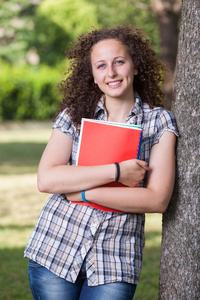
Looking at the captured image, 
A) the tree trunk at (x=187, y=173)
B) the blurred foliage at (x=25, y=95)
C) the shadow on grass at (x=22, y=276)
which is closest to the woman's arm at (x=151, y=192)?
the tree trunk at (x=187, y=173)

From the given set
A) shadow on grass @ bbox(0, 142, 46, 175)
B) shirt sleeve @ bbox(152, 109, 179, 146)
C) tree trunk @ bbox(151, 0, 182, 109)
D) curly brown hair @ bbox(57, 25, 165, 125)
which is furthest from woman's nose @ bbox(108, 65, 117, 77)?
tree trunk @ bbox(151, 0, 182, 109)

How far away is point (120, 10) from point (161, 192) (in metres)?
24.5

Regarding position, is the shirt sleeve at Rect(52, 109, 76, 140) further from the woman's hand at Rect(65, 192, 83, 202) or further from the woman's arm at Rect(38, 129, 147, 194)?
the woman's hand at Rect(65, 192, 83, 202)

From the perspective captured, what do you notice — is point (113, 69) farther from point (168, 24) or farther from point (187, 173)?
point (168, 24)

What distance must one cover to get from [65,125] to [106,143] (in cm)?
24

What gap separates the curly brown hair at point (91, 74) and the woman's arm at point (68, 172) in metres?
0.18

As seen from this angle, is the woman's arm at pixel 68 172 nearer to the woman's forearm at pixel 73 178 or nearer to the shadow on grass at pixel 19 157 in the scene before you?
the woman's forearm at pixel 73 178

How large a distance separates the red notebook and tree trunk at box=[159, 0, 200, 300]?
263mm

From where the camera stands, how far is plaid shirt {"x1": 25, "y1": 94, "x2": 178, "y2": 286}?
2.18 m

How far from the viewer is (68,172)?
7.29 ft

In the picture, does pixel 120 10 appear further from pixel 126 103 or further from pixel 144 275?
pixel 126 103

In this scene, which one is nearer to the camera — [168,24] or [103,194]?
[103,194]

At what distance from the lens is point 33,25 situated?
121 feet

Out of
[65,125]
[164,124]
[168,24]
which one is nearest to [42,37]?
[168,24]
